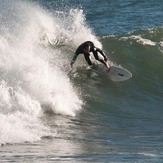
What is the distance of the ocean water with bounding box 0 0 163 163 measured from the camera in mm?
10430

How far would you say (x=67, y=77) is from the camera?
17.1 metres

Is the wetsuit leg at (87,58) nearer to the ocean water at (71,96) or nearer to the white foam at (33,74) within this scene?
the ocean water at (71,96)

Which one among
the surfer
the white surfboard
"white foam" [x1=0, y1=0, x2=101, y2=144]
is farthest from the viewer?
the surfer

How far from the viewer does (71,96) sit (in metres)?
15.2

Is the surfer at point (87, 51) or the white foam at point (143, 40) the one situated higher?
the white foam at point (143, 40)

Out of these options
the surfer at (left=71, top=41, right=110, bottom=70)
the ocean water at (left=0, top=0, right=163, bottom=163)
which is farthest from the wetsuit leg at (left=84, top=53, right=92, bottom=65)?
the ocean water at (left=0, top=0, right=163, bottom=163)

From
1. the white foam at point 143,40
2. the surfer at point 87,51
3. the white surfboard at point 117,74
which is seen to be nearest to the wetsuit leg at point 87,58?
the surfer at point 87,51

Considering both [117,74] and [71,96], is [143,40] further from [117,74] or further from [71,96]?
[71,96]

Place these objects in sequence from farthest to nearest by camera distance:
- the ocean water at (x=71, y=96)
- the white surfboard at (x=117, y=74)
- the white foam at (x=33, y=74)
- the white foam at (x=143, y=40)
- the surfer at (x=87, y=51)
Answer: the white foam at (x=143, y=40), the surfer at (x=87, y=51), the white surfboard at (x=117, y=74), the white foam at (x=33, y=74), the ocean water at (x=71, y=96)

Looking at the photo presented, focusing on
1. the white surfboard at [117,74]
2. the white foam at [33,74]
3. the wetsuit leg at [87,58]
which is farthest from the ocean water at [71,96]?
the wetsuit leg at [87,58]

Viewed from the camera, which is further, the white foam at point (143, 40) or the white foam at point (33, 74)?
the white foam at point (143, 40)

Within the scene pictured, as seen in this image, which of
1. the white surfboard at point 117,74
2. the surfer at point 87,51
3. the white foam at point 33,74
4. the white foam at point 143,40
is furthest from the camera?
the white foam at point 143,40

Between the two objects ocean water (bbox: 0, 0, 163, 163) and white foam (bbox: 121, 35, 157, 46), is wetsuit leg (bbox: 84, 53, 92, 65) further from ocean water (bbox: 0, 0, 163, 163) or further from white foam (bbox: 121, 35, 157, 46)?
white foam (bbox: 121, 35, 157, 46)

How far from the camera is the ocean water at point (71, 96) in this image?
10.4m
